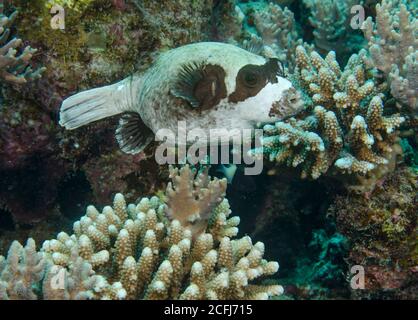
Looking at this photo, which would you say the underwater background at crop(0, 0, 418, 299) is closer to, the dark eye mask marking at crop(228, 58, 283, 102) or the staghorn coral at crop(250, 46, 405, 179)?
the staghorn coral at crop(250, 46, 405, 179)

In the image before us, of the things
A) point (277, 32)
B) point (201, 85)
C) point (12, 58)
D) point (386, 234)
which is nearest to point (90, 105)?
point (12, 58)

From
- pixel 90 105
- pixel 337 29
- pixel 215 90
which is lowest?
pixel 215 90

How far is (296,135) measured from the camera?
3.46 meters

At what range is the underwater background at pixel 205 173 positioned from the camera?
3.02 meters

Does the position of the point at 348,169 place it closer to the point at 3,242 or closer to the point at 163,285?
the point at 163,285

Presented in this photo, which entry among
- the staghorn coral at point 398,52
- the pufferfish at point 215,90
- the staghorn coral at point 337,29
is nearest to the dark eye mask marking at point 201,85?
the pufferfish at point 215,90

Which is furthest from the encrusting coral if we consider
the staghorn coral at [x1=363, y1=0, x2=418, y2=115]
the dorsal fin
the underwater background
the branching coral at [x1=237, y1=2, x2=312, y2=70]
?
the branching coral at [x1=237, y1=2, x2=312, y2=70]

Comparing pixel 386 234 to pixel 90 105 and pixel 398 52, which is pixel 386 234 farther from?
pixel 90 105

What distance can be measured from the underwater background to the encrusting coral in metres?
0.01

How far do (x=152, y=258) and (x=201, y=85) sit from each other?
1373 millimetres

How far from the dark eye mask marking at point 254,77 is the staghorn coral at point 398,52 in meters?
1.30

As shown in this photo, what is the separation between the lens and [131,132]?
3660 millimetres

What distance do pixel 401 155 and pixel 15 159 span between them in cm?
401

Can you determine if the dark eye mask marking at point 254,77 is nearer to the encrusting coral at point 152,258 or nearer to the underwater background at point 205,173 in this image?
the underwater background at point 205,173
